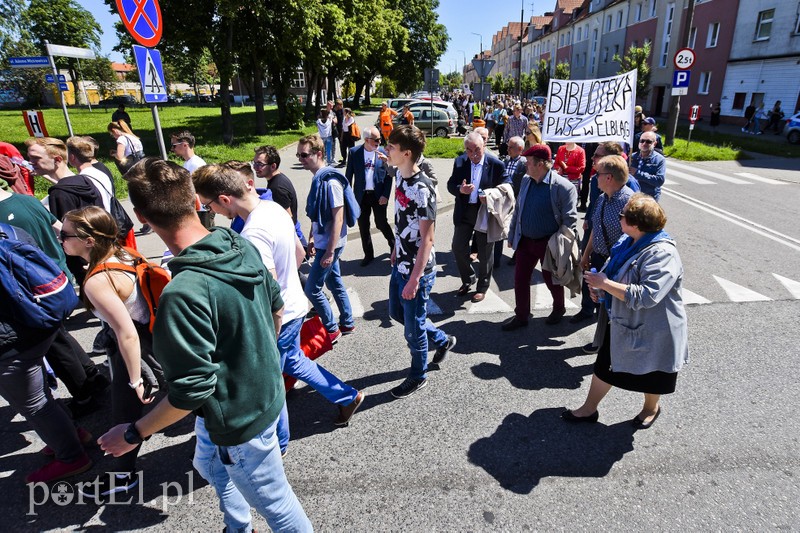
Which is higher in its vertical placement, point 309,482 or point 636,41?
point 636,41

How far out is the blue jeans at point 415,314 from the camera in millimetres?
3602

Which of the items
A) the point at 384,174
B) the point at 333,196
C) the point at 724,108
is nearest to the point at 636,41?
the point at 724,108

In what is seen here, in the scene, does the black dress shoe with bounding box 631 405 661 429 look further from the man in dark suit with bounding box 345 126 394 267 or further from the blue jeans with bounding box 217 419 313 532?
the man in dark suit with bounding box 345 126 394 267

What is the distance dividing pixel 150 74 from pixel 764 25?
117 feet

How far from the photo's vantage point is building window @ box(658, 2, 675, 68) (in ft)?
118

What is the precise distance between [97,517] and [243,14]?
20458 millimetres

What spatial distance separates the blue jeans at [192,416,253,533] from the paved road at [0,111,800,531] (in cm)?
42

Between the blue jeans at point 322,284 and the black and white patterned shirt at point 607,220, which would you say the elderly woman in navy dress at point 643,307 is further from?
the blue jeans at point 322,284

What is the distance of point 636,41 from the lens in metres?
41.0

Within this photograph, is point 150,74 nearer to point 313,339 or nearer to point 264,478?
point 313,339

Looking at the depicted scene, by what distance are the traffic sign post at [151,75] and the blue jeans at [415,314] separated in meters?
2.76

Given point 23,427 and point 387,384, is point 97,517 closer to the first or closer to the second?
point 23,427

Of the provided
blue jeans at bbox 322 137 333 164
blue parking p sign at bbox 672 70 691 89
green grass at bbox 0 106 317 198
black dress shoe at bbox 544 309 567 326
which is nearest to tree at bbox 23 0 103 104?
green grass at bbox 0 106 317 198

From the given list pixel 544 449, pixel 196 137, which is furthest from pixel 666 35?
pixel 544 449
